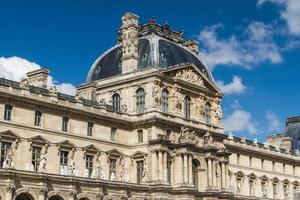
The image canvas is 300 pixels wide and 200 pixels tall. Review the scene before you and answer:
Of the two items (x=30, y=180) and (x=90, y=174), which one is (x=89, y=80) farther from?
(x=30, y=180)

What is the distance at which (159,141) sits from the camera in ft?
198

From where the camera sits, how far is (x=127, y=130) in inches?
2494

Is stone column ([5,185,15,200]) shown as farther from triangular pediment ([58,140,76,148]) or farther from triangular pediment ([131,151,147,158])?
triangular pediment ([131,151,147,158])

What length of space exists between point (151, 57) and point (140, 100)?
553cm

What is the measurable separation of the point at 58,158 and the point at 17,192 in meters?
9.10

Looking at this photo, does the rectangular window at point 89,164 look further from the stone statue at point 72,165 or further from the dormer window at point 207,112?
the dormer window at point 207,112

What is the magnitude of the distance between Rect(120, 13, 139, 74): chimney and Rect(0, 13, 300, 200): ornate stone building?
0.12m

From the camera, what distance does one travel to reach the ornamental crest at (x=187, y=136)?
6292cm

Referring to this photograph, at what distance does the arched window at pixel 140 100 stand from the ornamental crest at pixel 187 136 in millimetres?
5074

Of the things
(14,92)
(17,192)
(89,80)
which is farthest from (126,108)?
(17,192)

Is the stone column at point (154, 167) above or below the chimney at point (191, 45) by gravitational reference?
below

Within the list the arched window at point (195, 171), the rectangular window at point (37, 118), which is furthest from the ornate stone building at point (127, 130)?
the rectangular window at point (37, 118)

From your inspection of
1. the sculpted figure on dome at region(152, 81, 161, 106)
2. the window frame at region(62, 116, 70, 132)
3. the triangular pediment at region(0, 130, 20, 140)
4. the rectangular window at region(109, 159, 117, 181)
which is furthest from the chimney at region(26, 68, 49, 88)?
the sculpted figure on dome at region(152, 81, 161, 106)

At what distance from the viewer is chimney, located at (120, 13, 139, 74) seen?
6650 cm
